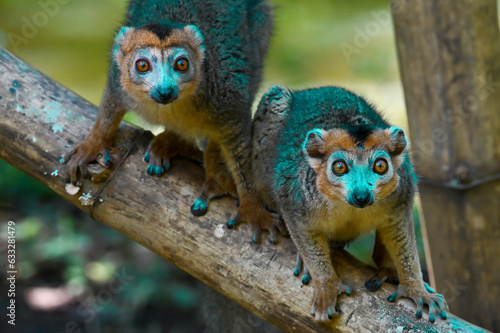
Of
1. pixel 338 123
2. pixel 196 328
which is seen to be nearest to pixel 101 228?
pixel 196 328

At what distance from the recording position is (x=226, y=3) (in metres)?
4.79

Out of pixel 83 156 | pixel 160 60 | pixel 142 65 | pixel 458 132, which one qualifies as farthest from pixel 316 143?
pixel 458 132

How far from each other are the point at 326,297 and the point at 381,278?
445 millimetres

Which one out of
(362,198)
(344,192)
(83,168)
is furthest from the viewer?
(83,168)

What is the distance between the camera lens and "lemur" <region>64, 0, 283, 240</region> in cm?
413

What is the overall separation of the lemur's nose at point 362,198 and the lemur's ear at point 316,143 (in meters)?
0.50

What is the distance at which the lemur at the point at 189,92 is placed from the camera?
4.13 meters

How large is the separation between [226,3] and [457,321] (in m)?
3.10

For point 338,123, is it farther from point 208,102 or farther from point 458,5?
point 458,5

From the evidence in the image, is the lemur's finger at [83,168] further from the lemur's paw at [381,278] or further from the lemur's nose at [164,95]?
the lemur's paw at [381,278]

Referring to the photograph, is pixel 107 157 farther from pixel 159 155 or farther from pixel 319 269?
pixel 319 269

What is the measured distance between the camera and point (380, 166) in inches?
137

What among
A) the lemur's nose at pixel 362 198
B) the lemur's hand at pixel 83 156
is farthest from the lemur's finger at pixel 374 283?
the lemur's hand at pixel 83 156

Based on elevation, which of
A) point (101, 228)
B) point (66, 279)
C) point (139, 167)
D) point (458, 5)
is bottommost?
point (66, 279)
